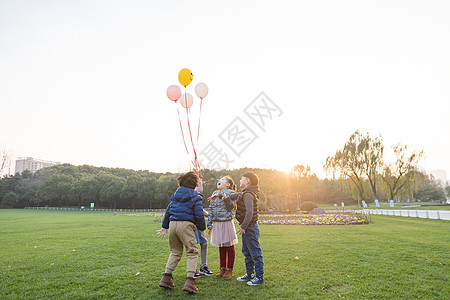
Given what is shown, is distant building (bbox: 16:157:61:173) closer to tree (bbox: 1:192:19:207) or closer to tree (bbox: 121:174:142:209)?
tree (bbox: 1:192:19:207)

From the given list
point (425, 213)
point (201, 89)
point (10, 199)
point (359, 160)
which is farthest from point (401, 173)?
point (10, 199)

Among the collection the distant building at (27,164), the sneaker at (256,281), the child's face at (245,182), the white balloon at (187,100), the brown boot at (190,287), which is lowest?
the sneaker at (256,281)

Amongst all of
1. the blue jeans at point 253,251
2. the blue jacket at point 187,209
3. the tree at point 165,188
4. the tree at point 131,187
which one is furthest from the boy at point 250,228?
the tree at point 131,187

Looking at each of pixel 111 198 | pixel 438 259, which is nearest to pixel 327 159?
pixel 438 259

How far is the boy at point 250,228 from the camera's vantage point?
4114mm

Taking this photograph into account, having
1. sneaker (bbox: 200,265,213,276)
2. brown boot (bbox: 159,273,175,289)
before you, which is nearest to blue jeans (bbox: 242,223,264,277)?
sneaker (bbox: 200,265,213,276)

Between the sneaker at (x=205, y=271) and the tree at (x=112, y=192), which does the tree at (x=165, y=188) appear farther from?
the sneaker at (x=205, y=271)

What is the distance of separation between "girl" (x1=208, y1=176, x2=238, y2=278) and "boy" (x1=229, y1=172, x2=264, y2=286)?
0.20 metres

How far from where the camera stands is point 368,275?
4500 millimetres

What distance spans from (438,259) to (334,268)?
2732 millimetres

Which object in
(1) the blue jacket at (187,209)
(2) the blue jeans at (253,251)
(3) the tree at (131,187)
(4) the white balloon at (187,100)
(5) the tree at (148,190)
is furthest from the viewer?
(3) the tree at (131,187)

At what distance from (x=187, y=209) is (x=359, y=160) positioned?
3188cm

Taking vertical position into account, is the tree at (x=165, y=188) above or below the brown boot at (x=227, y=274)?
above

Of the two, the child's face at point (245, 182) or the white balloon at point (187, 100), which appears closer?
the child's face at point (245, 182)
